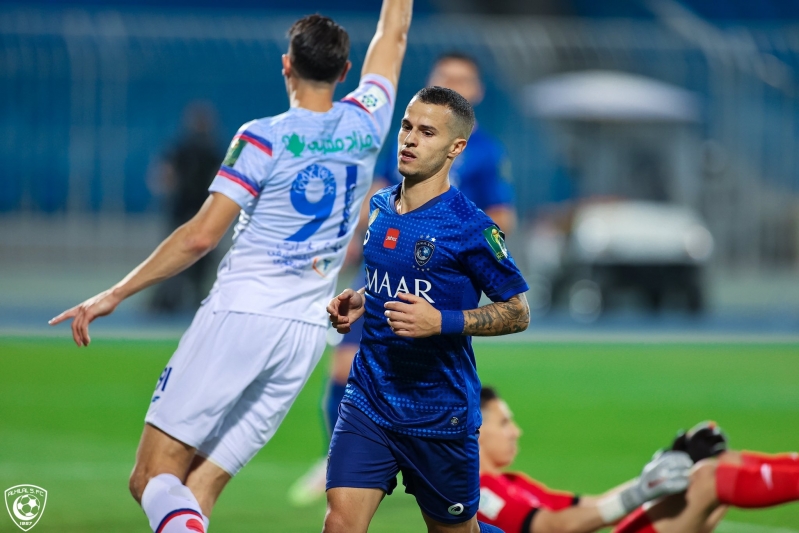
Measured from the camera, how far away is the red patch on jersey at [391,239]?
171 inches

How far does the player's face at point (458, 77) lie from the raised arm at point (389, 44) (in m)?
1.30

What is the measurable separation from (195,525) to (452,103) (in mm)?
1847

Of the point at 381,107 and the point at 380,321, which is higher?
the point at 381,107

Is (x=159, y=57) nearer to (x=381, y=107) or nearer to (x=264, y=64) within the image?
(x=264, y=64)

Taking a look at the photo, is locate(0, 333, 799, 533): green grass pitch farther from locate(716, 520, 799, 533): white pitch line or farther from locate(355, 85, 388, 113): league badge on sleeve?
locate(355, 85, 388, 113): league badge on sleeve

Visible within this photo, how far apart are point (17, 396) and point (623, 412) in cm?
560

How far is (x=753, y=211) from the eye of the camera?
20375 mm

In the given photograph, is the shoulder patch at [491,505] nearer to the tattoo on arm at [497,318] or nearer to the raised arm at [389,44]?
the tattoo on arm at [497,318]

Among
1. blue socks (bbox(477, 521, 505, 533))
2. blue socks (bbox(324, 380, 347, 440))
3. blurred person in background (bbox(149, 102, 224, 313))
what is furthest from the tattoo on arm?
blurred person in background (bbox(149, 102, 224, 313))

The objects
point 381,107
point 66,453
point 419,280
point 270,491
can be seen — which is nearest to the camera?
point 419,280

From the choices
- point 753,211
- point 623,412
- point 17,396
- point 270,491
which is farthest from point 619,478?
point 753,211

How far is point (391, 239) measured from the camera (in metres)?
4.37

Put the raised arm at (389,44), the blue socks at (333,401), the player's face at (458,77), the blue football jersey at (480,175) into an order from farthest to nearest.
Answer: the blue football jersey at (480,175), the player's face at (458,77), the blue socks at (333,401), the raised arm at (389,44)

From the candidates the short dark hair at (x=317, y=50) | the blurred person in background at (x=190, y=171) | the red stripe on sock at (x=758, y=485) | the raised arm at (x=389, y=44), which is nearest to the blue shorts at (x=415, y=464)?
the red stripe on sock at (x=758, y=485)
